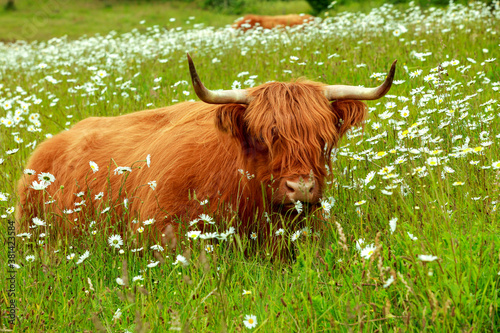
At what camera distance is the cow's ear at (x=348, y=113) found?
383cm

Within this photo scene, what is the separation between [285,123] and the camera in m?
3.48

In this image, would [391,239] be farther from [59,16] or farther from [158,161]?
[59,16]

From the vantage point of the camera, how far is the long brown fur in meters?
3.41

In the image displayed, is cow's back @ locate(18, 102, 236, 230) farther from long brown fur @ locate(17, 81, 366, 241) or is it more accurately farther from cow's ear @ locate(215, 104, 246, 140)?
cow's ear @ locate(215, 104, 246, 140)

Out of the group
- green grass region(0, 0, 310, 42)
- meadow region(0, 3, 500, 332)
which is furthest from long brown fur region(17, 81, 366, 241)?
Answer: green grass region(0, 0, 310, 42)

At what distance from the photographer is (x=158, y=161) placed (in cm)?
411

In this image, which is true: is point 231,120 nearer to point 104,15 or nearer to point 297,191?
point 297,191

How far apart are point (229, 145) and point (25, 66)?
7.68 meters

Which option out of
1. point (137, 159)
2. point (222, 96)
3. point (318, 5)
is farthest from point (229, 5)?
point (222, 96)

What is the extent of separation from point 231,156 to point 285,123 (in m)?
0.51

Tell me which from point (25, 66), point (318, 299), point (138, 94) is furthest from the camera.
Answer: point (25, 66)

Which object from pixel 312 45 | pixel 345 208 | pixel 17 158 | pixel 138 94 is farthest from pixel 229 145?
pixel 312 45

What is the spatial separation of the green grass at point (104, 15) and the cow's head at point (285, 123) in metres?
24.0

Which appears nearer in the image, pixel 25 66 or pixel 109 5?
pixel 25 66
